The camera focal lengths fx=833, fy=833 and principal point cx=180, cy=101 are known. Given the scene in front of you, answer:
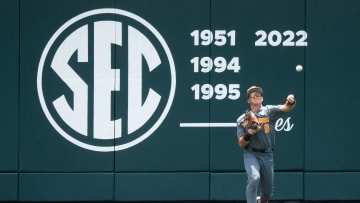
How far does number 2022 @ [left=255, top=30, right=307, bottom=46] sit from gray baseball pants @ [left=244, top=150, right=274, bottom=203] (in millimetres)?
2051

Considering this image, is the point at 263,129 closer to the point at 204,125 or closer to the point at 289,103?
the point at 289,103

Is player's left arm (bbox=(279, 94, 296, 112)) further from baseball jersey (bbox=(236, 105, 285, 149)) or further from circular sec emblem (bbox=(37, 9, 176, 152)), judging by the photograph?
circular sec emblem (bbox=(37, 9, 176, 152))

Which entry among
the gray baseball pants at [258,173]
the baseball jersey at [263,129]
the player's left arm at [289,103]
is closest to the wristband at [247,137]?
the baseball jersey at [263,129]

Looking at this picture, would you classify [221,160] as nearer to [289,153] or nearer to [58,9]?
[289,153]

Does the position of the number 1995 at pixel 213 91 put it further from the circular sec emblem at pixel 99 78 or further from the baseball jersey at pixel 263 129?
the baseball jersey at pixel 263 129

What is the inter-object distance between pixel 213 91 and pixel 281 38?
128 centimetres

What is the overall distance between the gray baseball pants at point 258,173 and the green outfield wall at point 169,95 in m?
1.25

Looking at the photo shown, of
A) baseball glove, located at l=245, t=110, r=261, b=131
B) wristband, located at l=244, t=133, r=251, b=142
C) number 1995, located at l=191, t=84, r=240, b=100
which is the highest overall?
number 1995, located at l=191, t=84, r=240, b=100

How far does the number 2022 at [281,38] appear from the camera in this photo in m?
12.3

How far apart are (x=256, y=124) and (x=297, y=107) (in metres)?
1.84

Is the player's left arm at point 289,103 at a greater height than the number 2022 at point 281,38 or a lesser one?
lesser

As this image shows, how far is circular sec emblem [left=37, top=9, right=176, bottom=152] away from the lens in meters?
12.1

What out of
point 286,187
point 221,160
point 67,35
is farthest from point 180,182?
point 67,35

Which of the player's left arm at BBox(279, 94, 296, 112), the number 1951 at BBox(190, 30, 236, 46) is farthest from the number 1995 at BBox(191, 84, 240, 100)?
the player's left arm at BBox(279, 94, 296, 112)
